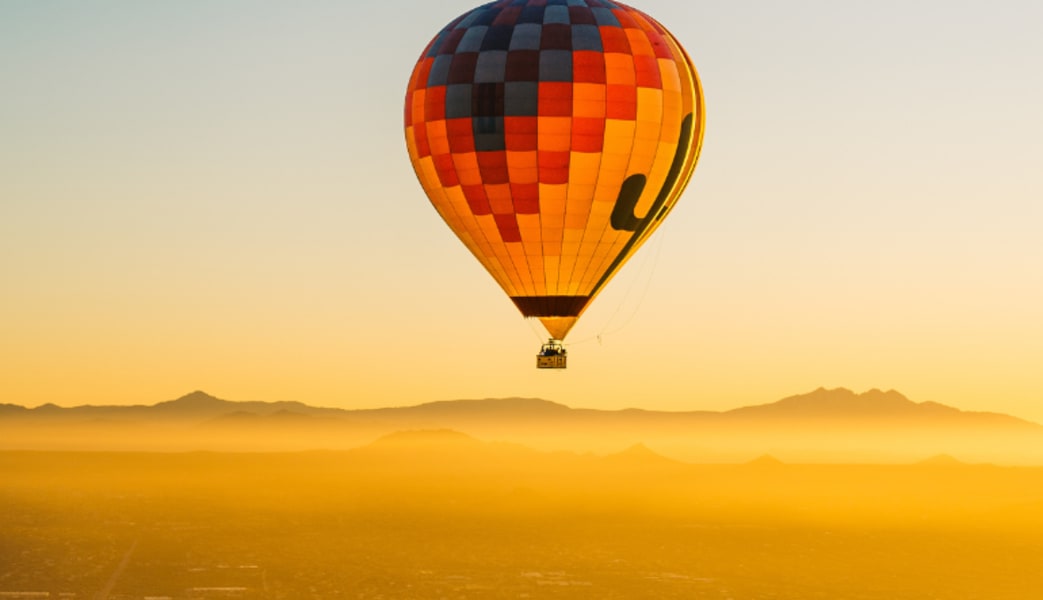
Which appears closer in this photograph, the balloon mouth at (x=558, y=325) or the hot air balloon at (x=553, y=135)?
the hot air balloon at (x=553, y=135)

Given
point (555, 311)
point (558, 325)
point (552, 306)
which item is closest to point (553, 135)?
point (552, 306)

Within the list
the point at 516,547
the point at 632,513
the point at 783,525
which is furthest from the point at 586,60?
the point at 632,513

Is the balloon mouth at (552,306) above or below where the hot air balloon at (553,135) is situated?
below

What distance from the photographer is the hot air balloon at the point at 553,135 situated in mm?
50688

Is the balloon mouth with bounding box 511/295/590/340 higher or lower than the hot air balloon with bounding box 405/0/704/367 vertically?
lower

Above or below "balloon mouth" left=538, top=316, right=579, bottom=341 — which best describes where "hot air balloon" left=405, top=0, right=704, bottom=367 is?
above

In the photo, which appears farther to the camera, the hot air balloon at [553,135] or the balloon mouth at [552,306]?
the balloon mouth at [552,306]

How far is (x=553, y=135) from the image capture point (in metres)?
50.7

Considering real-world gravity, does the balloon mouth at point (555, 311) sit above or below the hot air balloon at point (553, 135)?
below

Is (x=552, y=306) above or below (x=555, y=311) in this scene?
above

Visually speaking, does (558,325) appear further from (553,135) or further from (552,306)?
(553,135)

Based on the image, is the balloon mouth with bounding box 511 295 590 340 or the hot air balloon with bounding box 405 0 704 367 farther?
the balloon mouth with bounding box 511 295 590 340

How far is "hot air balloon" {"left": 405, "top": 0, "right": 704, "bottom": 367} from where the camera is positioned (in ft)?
166

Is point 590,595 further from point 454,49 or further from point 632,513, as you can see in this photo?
point 632,513
